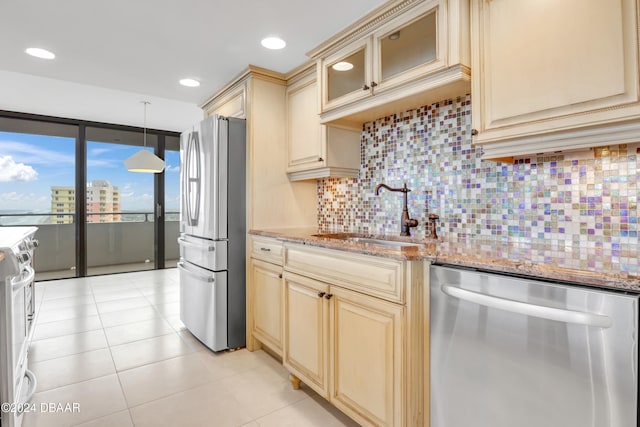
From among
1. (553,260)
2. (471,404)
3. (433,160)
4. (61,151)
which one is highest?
(61,151)

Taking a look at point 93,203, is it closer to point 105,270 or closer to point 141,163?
point 105,270

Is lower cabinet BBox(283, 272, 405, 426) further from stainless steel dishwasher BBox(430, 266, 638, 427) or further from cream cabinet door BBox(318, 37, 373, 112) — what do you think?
cream cabinet door BBox(318, 37, 373, 112)

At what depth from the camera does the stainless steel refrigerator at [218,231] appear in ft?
8.54

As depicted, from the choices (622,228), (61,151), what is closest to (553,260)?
Answer: (622,228)

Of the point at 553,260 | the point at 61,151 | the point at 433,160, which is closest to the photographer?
the point at 553,260

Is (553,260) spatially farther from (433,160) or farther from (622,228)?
(433,160)

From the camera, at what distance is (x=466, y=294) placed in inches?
47.3

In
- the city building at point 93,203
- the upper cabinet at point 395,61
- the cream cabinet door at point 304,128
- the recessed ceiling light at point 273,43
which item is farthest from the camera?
the city building at point 93,203

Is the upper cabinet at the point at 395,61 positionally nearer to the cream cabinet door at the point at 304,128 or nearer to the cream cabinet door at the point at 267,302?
the cream cabinet door at the point at 304,128

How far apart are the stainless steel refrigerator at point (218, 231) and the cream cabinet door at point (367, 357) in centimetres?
119

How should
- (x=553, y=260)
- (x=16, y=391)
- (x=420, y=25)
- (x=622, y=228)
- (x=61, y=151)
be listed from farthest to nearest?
1. (x=61, y=151)
2. (x=420, y=25)
3. (x=16, y=391)
4. (x=622, y=228)
5. (x=553, y=260)

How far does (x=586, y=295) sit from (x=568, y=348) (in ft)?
0.55

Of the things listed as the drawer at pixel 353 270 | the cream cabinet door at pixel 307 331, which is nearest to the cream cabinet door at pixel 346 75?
the drawer at pixel 353 270

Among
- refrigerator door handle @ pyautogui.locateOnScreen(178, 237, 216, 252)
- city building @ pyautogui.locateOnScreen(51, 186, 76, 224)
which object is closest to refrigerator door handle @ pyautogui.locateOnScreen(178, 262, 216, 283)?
refrigerator door handle @ pyautogui.locateOnScreen(178, 237, 216, 252)
